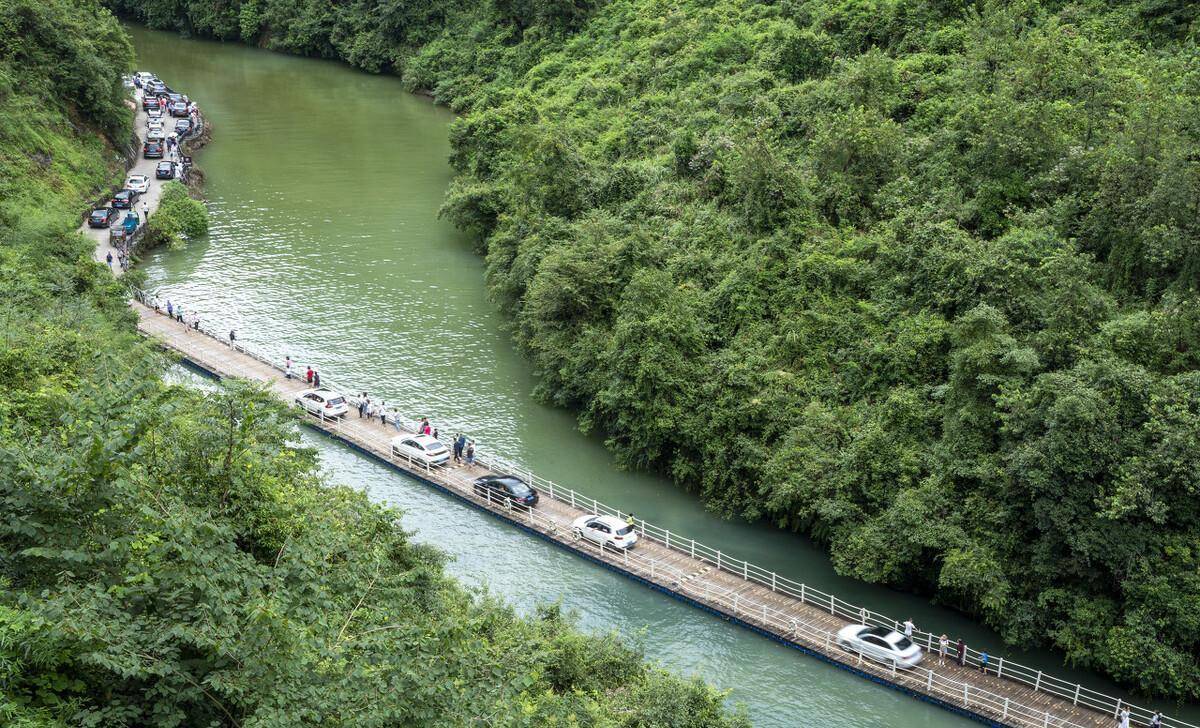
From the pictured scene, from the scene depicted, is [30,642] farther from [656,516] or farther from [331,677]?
[656,516]

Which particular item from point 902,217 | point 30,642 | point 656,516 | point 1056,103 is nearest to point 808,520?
point 656,516

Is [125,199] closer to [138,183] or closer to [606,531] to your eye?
[138,183]

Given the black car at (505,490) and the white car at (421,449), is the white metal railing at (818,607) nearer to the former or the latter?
the white car at (421,449)

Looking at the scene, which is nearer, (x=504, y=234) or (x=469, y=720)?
(x=469, y=720)

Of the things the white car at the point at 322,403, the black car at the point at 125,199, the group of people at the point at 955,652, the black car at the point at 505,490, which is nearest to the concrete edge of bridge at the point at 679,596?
the black car at the point at 505,490

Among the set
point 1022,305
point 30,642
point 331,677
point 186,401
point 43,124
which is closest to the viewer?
point 30,642

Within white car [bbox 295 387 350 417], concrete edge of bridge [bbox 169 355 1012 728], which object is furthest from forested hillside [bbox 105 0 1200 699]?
white car [bbox 295 387 350 417]
